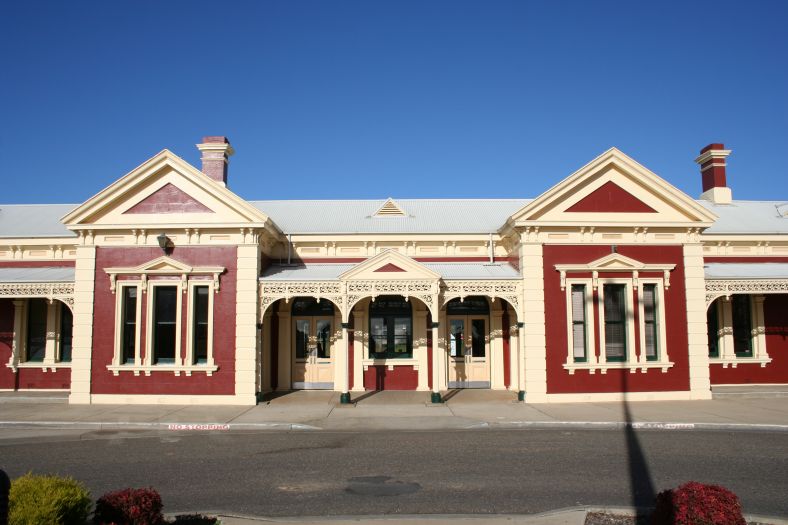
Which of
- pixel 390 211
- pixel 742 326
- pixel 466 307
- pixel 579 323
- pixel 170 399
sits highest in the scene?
pixel 390 211

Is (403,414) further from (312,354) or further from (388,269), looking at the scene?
(312,354)

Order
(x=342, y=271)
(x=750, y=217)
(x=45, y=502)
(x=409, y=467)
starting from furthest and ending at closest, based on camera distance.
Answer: (x=750, y=217), (x=342, y=271), (x=409, y=467), (x=45, y=502)

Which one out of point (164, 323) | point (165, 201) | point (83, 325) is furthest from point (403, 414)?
point (83, 325)

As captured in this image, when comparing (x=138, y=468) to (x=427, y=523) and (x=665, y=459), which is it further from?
(x=665, y=459)

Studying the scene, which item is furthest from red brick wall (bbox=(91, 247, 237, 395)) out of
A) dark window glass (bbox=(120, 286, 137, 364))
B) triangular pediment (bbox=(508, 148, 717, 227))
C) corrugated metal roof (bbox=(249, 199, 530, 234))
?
triangular pediment (bbox=(508, 148, 717, 227))

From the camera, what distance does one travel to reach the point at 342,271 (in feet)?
59.1

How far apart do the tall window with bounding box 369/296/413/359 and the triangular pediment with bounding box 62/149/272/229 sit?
4.67m

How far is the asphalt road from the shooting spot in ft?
24.5

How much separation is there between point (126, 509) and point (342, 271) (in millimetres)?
13070

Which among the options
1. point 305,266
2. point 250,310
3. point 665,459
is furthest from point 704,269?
point 250,310

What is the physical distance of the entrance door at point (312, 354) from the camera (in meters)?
19.2

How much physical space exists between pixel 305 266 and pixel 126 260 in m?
5.16

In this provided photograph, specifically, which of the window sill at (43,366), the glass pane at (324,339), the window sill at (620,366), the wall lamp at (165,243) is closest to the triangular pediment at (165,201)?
the wall lamp at (165,243)

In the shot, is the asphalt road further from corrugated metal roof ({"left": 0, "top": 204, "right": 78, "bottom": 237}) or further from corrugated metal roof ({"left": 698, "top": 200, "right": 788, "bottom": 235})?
corrugated metal roof ({"left": 698, "top": 200, "right": 788, "bottom": 235})
